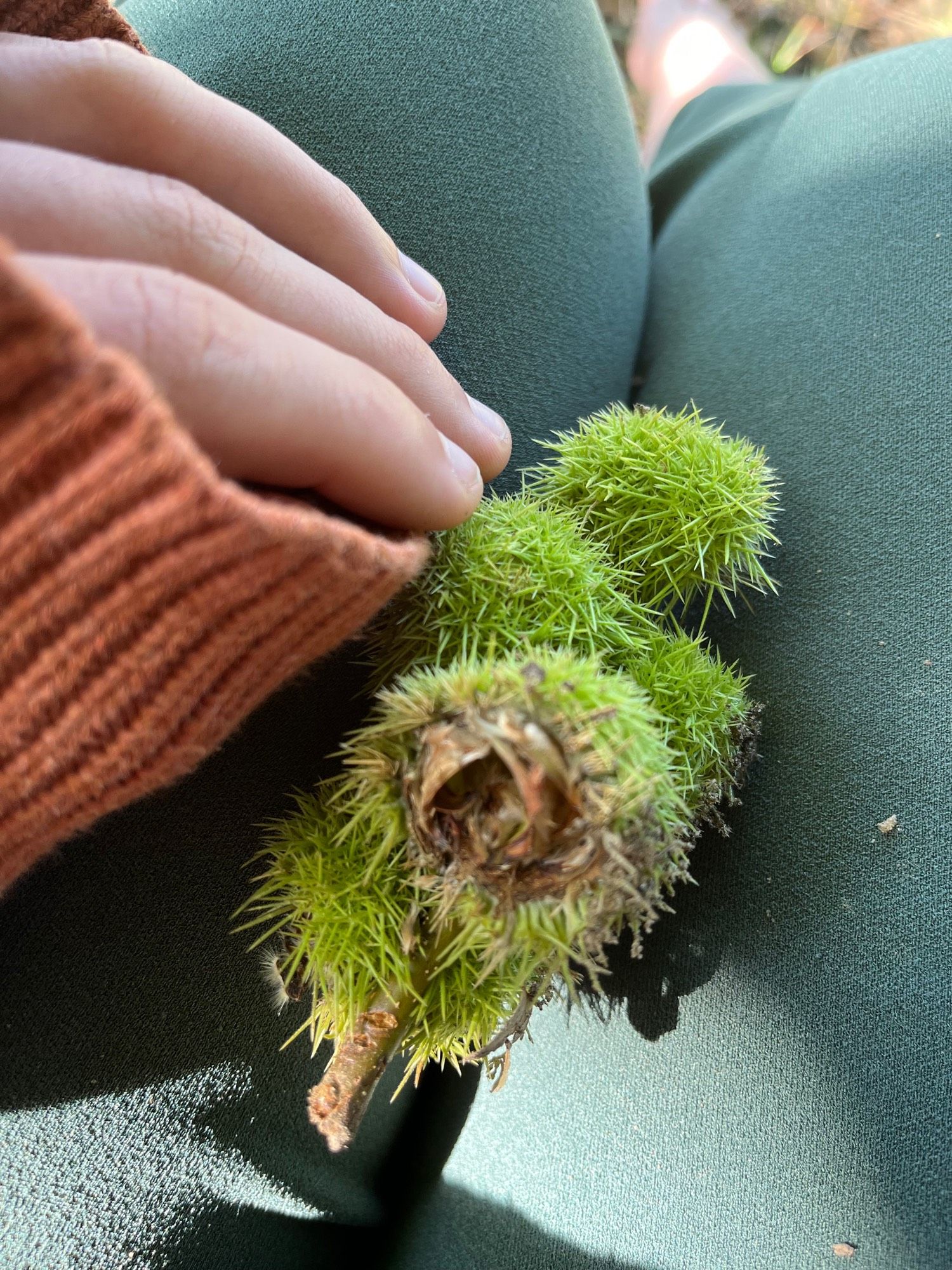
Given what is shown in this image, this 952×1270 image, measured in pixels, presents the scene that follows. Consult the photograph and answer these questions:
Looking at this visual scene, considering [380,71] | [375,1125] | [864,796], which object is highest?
[380,71]

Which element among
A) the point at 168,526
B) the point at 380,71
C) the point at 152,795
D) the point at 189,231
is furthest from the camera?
the point at 380,71

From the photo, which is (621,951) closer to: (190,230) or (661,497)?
(661,497)

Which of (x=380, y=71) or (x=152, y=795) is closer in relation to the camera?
(x=152, y=795)

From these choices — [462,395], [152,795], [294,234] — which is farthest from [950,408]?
[152,795]

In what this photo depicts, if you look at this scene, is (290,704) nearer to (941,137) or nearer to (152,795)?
(152,795)

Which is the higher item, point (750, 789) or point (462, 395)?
point (462, 395)

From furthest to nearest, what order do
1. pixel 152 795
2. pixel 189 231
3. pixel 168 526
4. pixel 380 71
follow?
pixel 380 71
pixel 152 795
pixel 189 231
pixel 168 526

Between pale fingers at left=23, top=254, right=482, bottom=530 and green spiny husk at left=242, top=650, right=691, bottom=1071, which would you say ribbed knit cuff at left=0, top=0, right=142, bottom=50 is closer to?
pale fingers at left=23, top=254, right=482, bottom=530

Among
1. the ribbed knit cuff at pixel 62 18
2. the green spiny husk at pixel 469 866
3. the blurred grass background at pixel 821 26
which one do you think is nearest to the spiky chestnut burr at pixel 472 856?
the green spiny husk at pixel 469 866
